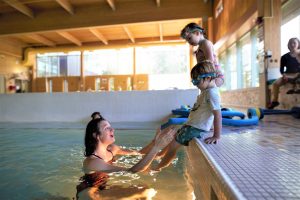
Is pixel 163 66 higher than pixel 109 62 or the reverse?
the reverse

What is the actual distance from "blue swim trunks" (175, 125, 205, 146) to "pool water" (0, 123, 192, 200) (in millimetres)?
343

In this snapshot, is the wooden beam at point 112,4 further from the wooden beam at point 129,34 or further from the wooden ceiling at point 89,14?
the wooden beam at point 129,34

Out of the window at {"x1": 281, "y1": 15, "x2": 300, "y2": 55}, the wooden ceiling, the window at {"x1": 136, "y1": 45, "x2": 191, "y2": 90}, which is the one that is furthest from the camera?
the window at {"x1": 136, "y1": 45, "x2": 191, "y2": 90}

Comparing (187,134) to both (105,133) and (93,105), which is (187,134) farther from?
(93,105)

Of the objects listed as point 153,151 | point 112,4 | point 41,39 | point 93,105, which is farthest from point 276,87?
point 41,39

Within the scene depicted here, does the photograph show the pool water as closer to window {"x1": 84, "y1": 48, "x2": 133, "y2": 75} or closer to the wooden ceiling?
the wooden ceiling

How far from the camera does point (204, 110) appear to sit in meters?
1.99

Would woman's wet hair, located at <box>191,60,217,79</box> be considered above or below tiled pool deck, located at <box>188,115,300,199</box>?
above

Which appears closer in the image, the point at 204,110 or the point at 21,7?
the point at 204,110

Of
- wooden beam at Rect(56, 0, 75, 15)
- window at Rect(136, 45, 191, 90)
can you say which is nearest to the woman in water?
wooden beam at Rect(56, 0, 75, 15)

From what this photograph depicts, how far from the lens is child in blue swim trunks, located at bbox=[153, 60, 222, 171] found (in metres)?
1.86

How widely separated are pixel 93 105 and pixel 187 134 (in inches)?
219

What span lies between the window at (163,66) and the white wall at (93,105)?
6.76 meters

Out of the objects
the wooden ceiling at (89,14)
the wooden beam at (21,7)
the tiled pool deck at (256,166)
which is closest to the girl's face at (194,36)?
the tiled pool deck at (256,166)
